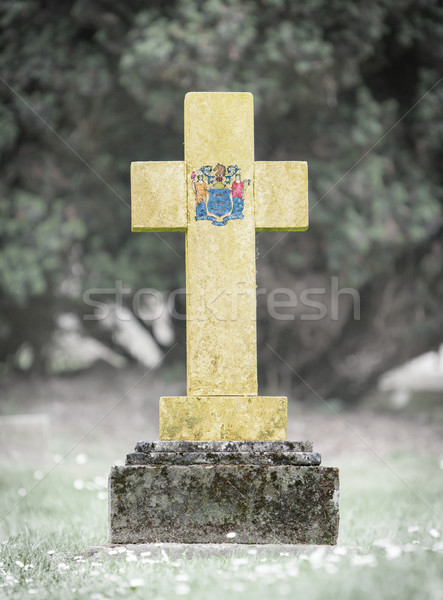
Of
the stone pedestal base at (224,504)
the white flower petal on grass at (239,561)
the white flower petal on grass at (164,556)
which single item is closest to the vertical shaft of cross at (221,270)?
the stone pedestal base at (224,504)

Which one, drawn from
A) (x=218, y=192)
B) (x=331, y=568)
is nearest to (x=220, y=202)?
(x=218, y=192)

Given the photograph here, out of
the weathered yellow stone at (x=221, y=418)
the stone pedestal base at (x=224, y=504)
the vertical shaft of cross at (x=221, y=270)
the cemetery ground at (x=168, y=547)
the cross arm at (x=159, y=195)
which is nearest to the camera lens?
the cemetery ground at (x=168, y=547)

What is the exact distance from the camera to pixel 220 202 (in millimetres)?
3799

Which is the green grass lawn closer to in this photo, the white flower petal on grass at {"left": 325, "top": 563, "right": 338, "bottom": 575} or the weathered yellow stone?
the white flower petal on grass at {"left": 325, "top": 563, "right": 338, "bottom": 575}

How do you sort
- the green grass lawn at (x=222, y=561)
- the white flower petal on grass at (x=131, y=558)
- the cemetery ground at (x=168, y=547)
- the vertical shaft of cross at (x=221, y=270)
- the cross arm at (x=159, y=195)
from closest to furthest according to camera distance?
the green grass lawn at (x=222, y=561), the cemetery ground at (x=168, y=547), the white flower petal on grass at (x=131, y=558), the vertical shaft of cross at (x=221, y=270), the cross arm at (x=159, y=195)

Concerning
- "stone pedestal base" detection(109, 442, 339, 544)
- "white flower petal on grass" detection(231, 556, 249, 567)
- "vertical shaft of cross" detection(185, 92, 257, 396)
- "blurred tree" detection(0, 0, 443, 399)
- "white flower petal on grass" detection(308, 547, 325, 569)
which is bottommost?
"white flower petal on grass" detection(231, 556, 249, 567)

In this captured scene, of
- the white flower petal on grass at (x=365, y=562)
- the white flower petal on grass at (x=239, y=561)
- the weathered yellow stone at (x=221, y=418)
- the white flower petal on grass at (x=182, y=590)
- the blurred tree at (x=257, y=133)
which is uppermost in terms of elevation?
the blurred tree at (x=257, y=133)

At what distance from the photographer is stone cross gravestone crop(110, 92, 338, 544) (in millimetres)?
3281

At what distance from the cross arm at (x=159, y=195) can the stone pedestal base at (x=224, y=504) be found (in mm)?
1412

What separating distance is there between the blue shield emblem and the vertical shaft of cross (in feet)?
0.26

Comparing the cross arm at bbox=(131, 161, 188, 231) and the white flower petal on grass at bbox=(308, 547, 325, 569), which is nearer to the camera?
the white flower petal on grass at bbox=(308, 547, 325, 569)

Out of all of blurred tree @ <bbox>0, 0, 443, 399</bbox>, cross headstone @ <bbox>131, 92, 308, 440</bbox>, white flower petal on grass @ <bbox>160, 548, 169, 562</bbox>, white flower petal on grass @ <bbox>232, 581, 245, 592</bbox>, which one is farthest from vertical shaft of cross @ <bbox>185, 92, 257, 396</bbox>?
blurred tree @ <bbox>0, 0, 443, 399</bbox>

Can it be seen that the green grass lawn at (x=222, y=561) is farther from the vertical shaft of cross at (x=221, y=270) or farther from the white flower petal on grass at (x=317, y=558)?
the vertical shaft of cross at (x=221, y=270)

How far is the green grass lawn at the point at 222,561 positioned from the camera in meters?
2.48
